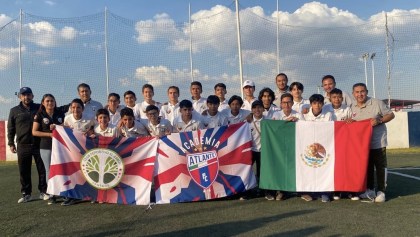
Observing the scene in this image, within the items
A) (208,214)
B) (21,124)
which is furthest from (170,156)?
(21,124)

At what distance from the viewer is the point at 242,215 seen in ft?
15.8

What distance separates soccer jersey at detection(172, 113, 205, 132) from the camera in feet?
19.5

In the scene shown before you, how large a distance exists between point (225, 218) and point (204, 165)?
1157 millimetres

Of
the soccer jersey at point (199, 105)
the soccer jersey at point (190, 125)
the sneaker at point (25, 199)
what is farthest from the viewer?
the soccer jersey at point (199, 105)

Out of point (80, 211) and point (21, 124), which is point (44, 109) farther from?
point (80, 211)

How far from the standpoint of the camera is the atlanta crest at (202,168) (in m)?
5.64

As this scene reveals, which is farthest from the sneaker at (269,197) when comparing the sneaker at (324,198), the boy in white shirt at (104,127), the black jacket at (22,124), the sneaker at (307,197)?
the black jacket at (22,124)

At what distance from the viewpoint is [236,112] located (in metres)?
6.04

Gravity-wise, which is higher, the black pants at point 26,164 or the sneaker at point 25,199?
the black pants at point 26,164

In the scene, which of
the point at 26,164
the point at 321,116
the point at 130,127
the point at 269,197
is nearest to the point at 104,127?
the point at 130,127

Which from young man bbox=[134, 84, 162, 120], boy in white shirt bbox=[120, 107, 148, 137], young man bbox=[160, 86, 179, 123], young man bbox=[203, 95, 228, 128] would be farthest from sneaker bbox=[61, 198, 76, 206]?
young man bbox=[203, 95, 228, 128]

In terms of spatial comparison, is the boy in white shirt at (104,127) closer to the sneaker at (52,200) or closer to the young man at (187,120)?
the young man at (187,120)

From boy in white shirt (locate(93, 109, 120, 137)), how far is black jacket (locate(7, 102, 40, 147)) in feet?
4.25

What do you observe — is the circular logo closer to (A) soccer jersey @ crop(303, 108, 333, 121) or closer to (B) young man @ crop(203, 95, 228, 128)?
(B) young man @ crop(203, 95, 228, 128)
